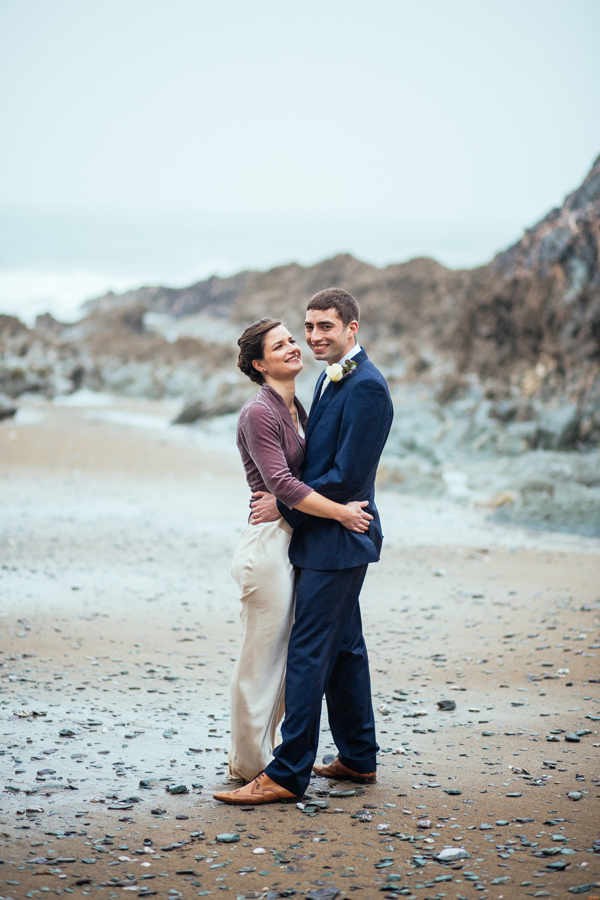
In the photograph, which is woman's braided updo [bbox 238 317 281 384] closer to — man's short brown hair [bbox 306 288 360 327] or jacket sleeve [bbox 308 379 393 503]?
man's short brown hair [bbox 306 288 360 327]

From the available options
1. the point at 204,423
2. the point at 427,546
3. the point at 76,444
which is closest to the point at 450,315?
the point at 204,423

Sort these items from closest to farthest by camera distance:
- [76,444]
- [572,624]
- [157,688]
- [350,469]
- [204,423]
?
[350,469] < [157,688] < [572,624] < [76,444] < [204,423]

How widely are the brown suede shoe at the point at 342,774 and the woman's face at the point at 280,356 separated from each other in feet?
5.77

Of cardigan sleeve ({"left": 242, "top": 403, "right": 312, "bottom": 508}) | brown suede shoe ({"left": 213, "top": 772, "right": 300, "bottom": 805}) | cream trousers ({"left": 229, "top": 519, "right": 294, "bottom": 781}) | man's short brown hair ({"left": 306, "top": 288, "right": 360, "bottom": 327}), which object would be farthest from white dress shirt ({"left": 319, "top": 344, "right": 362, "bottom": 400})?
brown suede shoe ({"left": 213, "top": 772, "right": 300, "bottom": 805})

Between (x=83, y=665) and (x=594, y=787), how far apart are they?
10.4 feet

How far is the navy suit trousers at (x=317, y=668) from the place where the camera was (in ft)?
11.3

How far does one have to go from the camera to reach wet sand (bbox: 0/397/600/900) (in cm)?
301

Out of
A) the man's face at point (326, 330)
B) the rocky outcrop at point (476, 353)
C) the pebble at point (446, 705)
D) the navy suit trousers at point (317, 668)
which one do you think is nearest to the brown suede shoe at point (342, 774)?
the navy suit trousers at point (317, 668)

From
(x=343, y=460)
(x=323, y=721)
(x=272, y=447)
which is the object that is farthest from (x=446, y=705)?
(x=272, y=447)

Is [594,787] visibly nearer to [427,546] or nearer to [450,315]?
[427,546]

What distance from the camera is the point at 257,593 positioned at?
3615mm

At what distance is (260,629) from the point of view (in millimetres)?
3631

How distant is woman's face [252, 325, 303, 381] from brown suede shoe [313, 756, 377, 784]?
1760mm

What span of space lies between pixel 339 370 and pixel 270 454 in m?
0.45
